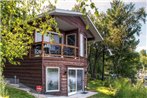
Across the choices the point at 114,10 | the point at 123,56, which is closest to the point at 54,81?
the point at 123,56

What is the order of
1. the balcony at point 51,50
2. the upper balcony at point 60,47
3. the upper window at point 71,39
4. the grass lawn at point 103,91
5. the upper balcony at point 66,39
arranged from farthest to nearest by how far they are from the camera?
the upper window at point 71,39
the grass lawn at point 103,91
the upper balcony at point 66,39
the upper balcony at point 60,47
the balcony at point 51,50

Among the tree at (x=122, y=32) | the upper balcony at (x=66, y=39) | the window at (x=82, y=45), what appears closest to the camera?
the upper balcony at (x=66, y=39)

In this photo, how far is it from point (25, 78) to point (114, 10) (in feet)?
62.4

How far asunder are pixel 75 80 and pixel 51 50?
2526mm

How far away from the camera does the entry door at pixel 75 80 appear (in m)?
16.6

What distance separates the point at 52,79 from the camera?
50.8 feet

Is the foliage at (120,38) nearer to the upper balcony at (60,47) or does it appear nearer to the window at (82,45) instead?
the window at (82,45)

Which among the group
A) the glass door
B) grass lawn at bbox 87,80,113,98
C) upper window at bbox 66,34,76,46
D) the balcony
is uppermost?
upper window at bbox 66,34,76,46

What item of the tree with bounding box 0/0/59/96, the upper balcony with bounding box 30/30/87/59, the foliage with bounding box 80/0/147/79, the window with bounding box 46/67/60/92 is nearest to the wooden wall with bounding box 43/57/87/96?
the window with bounding box 46/67/60/92

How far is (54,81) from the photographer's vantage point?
15.6m

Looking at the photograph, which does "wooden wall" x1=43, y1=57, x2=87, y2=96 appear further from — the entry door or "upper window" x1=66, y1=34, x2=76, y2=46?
"upper window" x1=66, y1=34, x2=76, y2=46

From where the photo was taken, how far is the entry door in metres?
16.6

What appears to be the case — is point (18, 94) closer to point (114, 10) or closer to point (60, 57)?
point (60, 57)

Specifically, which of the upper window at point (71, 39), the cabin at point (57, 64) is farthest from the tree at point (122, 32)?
the cabin at point (57, 64)
